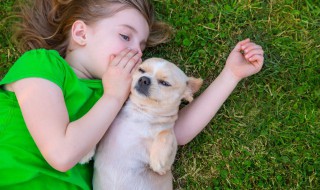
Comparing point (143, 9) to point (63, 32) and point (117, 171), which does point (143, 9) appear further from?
point (117, 171)

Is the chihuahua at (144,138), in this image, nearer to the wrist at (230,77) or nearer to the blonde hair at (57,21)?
the wrist at (230,77)

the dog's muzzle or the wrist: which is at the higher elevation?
the dog's muzzle

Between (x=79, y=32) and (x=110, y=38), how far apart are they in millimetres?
324

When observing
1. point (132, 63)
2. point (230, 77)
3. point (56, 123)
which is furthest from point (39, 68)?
point (230, 77)

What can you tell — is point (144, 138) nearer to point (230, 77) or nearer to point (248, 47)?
point (230, 77)

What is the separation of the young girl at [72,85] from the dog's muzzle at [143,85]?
154mm

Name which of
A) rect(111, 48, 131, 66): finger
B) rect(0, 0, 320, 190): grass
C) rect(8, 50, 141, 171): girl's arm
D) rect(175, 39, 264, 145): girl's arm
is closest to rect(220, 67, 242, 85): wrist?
rect(175, 39, 264, 145): girl's arm

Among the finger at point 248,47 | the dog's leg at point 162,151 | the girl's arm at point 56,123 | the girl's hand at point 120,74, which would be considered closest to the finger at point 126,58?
the girl's hand at point 120,74

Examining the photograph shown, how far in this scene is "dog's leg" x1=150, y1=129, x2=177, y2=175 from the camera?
2.98 m

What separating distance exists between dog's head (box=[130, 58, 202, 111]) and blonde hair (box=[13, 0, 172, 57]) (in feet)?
2.47

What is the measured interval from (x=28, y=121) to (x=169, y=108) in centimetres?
104

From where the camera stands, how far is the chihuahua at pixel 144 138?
303cm

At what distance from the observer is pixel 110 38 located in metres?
3.36

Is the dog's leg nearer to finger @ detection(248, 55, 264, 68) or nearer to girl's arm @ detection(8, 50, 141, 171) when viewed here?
girl's arm @ detection(8, 50, 141, 171)
